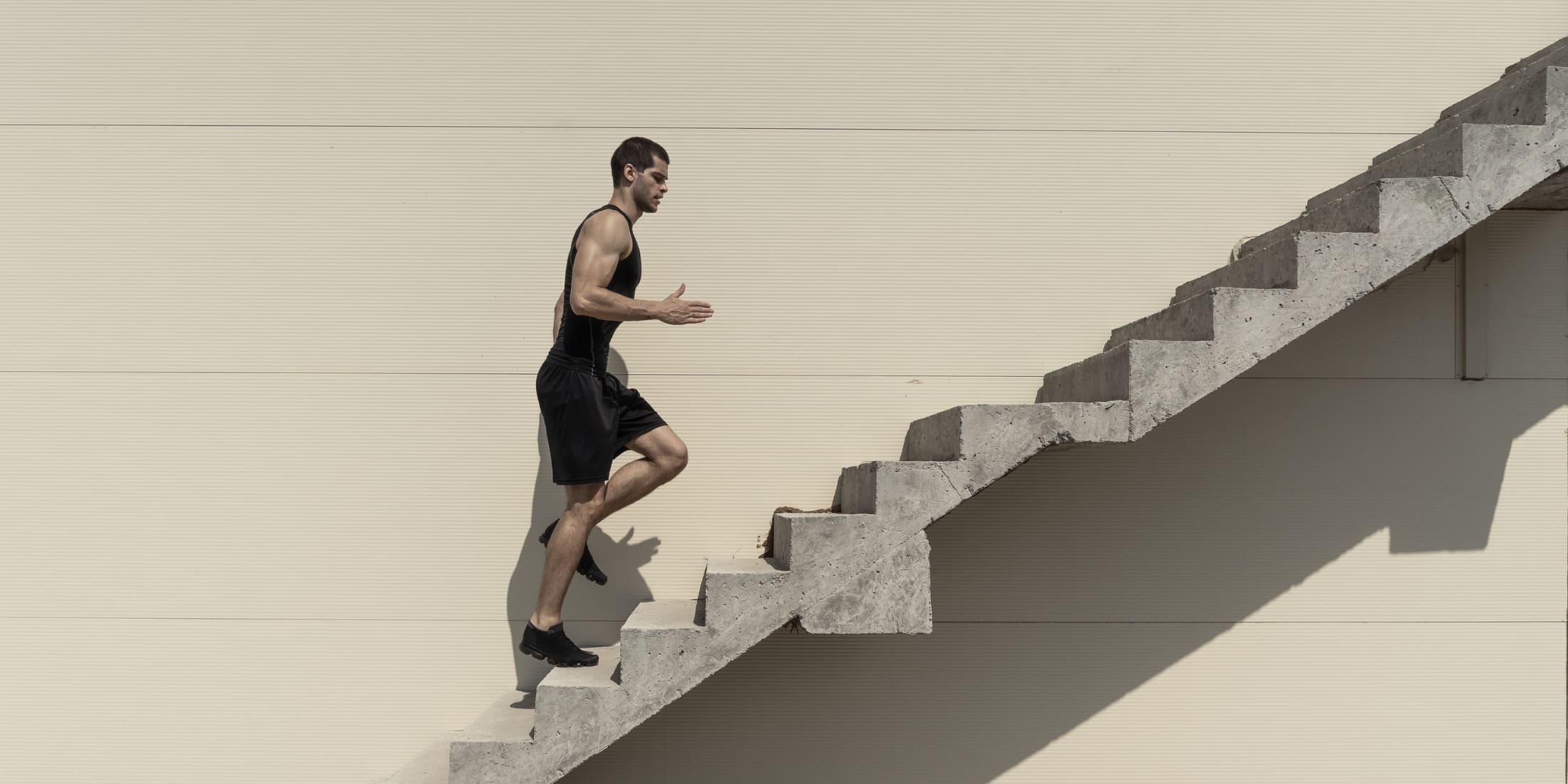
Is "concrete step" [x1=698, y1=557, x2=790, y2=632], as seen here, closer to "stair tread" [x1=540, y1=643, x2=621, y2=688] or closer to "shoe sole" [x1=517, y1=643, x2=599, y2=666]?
"stair tread" [x1=540, y1=643, x2=621, y2=688]

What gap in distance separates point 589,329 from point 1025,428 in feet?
5.23

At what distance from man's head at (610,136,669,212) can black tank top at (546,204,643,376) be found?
100mm

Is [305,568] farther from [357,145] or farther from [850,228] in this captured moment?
[850,228]

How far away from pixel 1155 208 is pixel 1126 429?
1571mm

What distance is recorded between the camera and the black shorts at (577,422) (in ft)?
11.6

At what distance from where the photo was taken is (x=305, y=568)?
14.1 feet

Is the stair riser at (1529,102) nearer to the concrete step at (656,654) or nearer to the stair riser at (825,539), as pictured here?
the stair riser at (825,539)

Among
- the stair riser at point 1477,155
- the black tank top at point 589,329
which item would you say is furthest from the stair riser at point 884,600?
the stair riser at point 1477,155

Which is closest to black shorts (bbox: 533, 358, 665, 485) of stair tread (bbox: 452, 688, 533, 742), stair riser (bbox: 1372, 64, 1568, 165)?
stair tread (bbox: 452, 688, 533, 742)

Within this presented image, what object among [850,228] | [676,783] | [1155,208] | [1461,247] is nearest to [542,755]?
[676,783]

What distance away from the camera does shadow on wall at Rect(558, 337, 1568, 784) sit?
432cm

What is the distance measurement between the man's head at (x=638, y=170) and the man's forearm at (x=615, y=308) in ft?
1.55

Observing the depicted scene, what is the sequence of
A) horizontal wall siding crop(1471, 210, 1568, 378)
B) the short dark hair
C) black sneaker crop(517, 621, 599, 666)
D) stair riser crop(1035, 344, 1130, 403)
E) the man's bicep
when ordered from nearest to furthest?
stair riser crop(1035, 344, 1130, 403), the man's bicep, black sneaker crop(517, 621, 599, 666), the short dark hair, horizontal wall siding crop(1471, 210, 1568, 378)

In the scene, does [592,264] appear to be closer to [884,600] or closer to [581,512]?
[581,512]
